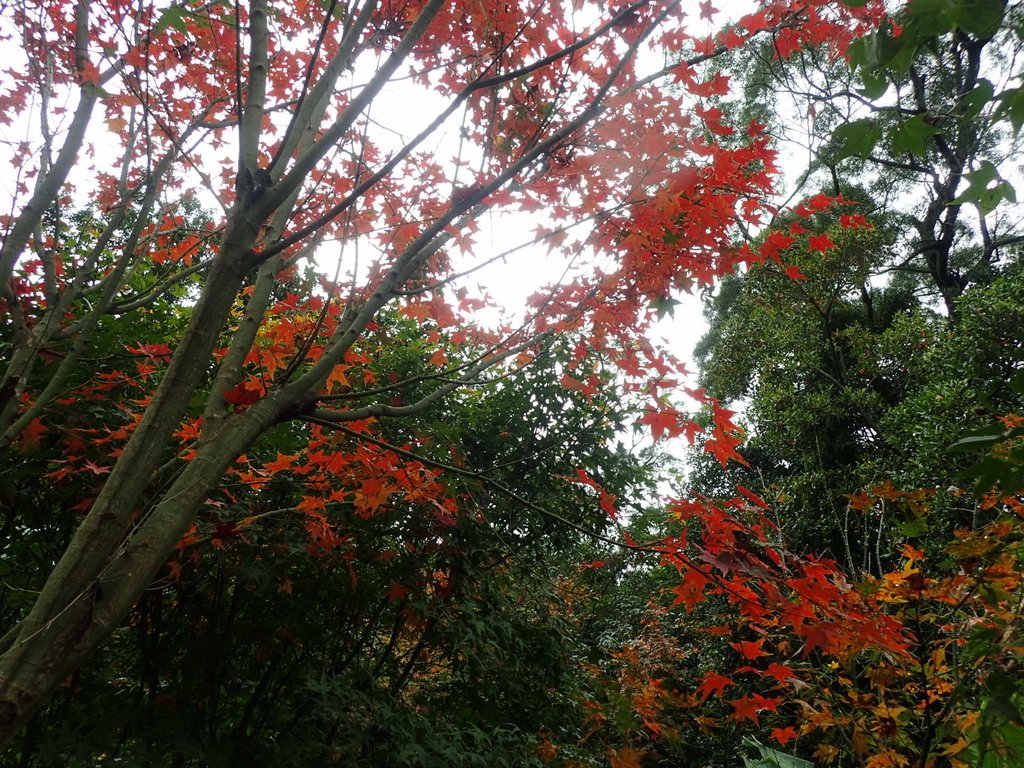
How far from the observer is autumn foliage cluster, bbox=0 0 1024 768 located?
4.80 ft

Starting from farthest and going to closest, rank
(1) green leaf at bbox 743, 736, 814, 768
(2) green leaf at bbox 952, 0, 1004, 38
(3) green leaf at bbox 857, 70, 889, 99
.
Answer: (1) green leaf at bbox 743, 736, 814, 768
(3) green leaf at bbox 857, 70, 889, 99
(2) green leaf at bbox 952, 0, 1004, 38

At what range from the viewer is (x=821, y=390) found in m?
8.79

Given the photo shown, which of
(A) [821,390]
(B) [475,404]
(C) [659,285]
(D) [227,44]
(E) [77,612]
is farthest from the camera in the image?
(A) [821,390]

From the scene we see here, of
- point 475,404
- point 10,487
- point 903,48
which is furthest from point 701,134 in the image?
point 10,487

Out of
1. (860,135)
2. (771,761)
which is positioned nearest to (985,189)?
(860,135)

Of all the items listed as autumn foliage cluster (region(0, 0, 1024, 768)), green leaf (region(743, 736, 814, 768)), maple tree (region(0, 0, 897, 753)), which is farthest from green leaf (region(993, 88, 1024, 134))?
green leaf (region(743, 736, 814, 768))

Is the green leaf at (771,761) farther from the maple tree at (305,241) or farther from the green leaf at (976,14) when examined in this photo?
the green leaf at (976,14)

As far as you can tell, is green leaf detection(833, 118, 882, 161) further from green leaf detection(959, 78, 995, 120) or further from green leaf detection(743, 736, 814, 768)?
green leaf detection(743, 736, 814, 768)

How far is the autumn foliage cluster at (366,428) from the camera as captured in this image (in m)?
1.46

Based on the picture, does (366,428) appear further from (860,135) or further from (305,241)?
(860,135)

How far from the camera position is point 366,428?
3.03 m

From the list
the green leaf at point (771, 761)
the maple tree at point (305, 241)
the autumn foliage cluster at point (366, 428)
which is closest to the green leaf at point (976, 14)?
the autumn foliage cluster at point (366, 428)

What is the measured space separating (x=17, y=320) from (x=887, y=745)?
3.97m

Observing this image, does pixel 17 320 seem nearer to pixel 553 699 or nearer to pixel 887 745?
pixel 553 699
